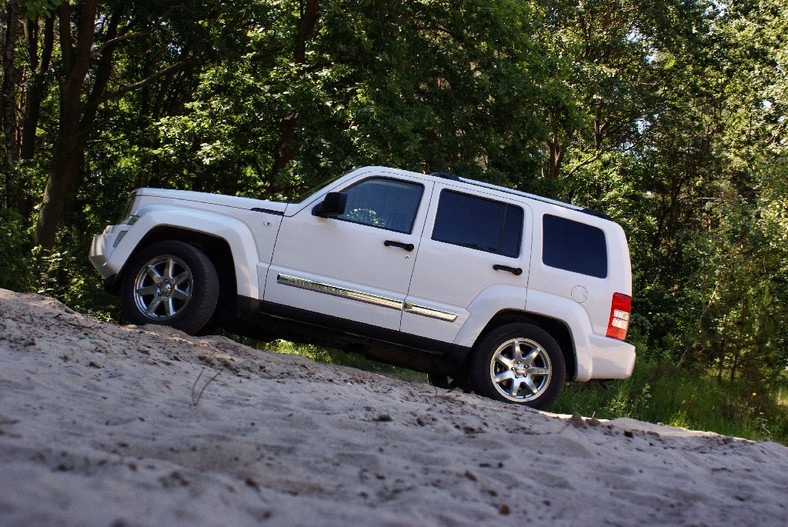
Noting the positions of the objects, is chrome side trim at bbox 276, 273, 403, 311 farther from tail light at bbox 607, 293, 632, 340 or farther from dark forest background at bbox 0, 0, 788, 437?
dark forest background at bbox 0, 0, 788, 437

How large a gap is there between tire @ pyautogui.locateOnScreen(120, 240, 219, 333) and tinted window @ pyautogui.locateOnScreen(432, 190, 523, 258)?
2.02 metres

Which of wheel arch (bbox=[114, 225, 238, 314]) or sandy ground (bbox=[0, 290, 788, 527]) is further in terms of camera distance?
wheel arch (bbox=[114, 225, 238, 314])

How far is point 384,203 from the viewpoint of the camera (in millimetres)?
7426

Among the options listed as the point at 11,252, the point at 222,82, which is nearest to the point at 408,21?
the point at 222,82

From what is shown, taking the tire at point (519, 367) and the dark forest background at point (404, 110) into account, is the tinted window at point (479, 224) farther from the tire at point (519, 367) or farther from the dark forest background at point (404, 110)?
the dark forest background at point (404, 110)

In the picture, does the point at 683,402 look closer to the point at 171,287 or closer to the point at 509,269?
the point at 509,269

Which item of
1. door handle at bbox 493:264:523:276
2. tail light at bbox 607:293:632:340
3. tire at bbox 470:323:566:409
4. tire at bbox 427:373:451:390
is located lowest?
tire at bbox 427:373:451:390

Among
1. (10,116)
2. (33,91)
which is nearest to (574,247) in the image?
(10,116)

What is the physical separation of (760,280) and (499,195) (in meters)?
8.08

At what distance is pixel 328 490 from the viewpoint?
3135mm

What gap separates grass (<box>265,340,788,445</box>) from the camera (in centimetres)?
991

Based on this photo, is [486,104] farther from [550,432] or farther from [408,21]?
[550,432]

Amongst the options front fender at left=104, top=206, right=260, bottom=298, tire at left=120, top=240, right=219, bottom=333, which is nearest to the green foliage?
front fender at left=104, top=206, right=260, bottom=298

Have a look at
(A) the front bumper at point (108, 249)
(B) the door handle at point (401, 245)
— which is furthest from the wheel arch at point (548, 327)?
(A) the front bumper at point (108, 249)
